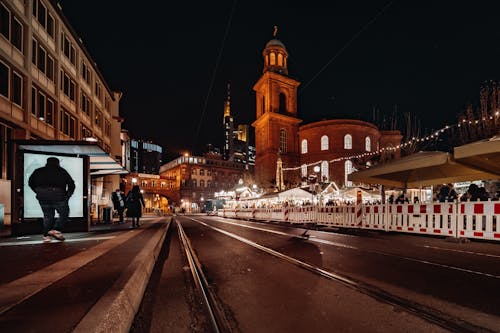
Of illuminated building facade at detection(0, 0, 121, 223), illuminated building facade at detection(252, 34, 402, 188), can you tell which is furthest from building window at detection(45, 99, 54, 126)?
illuminated building facade at detection(252, 34, 402, 188)

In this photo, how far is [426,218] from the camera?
36.1 feet

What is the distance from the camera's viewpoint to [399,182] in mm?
15859

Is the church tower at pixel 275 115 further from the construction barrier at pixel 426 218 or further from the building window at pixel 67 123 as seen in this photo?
the construction barrier at pixel 426 218

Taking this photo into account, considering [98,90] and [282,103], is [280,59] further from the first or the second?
[98,90]

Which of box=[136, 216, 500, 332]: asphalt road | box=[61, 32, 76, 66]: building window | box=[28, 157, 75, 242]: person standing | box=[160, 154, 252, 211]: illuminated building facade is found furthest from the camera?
box=[160, 154, 252, 211]: illuminated building facade

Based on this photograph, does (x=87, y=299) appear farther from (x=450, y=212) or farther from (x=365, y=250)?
(x=450, y=212)

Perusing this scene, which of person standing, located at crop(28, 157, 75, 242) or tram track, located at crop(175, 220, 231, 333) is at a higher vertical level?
person standing, located at crop(28, 157, 75, 242)

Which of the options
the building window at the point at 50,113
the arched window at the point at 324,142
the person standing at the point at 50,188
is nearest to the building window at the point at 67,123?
the building window at the point at 50,113

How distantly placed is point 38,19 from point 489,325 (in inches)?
1029

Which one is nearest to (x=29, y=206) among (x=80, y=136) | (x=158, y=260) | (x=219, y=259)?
(x=158, y=260)

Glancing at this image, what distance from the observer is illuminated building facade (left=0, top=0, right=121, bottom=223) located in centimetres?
1658

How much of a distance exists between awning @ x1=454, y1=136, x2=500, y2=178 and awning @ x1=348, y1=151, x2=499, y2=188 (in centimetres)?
38

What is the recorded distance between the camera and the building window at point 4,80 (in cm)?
1617

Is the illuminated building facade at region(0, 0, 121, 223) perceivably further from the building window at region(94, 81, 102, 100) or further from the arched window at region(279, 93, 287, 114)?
the arched window at region(279, 93, 287, 114)
